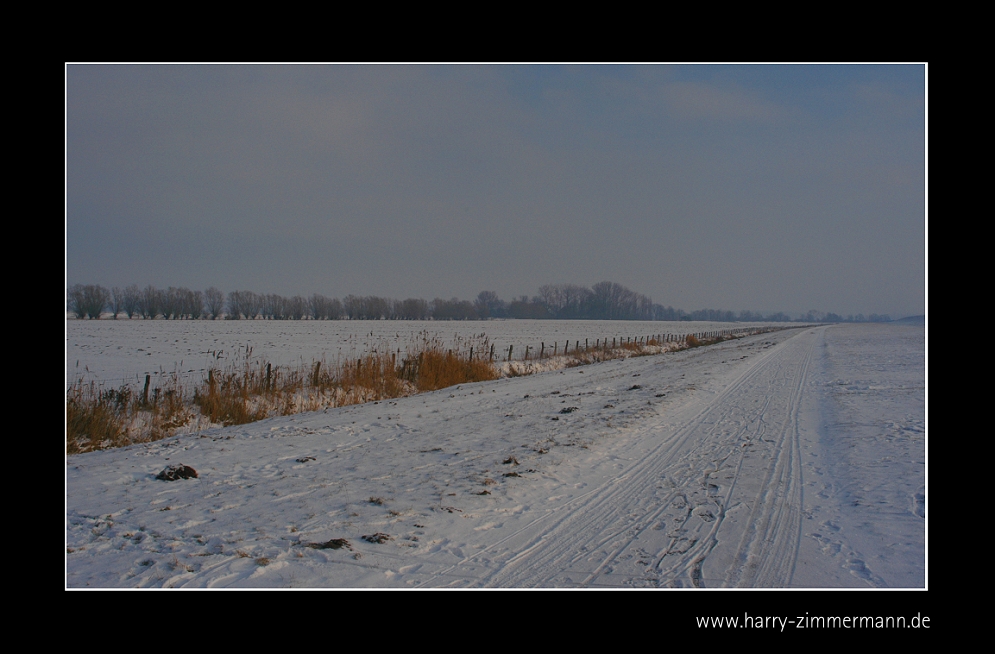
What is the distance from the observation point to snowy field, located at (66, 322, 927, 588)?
4.38 meters

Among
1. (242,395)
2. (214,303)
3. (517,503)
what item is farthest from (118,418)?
(214,303)

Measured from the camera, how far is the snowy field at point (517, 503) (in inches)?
172

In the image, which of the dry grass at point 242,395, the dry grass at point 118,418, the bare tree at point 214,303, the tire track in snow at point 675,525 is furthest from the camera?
the bare tree at point 214,303

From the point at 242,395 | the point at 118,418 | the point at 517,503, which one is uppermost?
the point at 242,395

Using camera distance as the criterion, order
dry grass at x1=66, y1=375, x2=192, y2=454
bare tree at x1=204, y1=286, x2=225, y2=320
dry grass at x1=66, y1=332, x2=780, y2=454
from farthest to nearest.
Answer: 1. bare tree at x1=204, y1=286, x2=225, y2=320
2. dry grass at x1=66, y1=332, x2=780, y2=454
3. dry grass at x1=66, y1=375, x2=192, y2=454

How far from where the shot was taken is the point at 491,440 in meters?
9.30

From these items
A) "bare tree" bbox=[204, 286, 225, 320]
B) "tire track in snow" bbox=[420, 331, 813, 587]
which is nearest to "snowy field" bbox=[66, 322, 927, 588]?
"tire track in snow" bbox=[420, 331, 813, 587]

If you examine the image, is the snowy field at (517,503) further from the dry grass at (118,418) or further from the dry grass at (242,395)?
the dry grass at (242,395)

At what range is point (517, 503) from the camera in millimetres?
6062

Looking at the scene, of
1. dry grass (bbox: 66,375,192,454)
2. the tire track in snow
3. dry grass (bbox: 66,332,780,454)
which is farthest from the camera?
dry grass (bbox: 66,332,780,454)

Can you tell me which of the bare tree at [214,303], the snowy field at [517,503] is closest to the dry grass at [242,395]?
the snowy field at [517,503]

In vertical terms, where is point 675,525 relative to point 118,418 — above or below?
below

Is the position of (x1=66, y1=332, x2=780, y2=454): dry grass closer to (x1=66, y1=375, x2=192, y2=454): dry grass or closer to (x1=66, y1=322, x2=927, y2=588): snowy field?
(x1=66, y1=375, x2=192, y2=454): dry grass

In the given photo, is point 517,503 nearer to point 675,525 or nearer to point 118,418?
point 675,525
